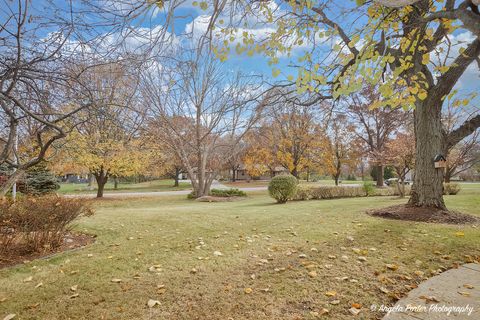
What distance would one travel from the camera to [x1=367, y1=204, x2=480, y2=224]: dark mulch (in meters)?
6.82

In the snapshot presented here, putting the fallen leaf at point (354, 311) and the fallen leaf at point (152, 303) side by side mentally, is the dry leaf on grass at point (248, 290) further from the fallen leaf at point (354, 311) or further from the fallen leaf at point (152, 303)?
the fallen leaf at point (354, 311)

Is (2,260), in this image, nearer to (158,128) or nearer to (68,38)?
(68,38)

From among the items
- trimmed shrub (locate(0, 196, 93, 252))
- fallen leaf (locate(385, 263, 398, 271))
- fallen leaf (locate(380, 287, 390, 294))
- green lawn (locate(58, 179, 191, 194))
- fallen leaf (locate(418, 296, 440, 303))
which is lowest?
green lawn (locate(58, 179, 191, 194))

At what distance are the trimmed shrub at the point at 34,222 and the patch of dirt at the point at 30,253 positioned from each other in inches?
2.1

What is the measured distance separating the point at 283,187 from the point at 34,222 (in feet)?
34.7

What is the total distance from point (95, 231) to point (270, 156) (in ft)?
74.7

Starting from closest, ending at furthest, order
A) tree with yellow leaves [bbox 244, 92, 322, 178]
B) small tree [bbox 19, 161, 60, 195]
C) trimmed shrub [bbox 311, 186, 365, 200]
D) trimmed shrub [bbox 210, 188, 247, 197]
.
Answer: trimmed shrub [bbox 311, 186, 365, 200] < small tree [bbox 19, 161, 60, 195] < trimmed shrub [bbox 210, 188, 247, 197] < tree with yellow leaves [bbox 244, 92, 322, 178]

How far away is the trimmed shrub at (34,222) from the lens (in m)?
4.29

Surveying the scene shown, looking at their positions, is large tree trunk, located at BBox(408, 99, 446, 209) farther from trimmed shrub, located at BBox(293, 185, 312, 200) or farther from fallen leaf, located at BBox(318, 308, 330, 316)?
trimmed shrub, located at BBox(293, 185, 312, 200)

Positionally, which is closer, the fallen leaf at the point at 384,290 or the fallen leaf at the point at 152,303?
the fallen leaf at the point at 152,303

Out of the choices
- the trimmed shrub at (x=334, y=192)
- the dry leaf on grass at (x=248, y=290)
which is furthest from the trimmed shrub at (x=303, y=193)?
the dry leaf on grass at (x=248, y=290)

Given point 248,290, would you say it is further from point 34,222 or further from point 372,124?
point 372,124

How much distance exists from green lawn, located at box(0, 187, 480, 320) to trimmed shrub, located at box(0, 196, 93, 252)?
1.62ft

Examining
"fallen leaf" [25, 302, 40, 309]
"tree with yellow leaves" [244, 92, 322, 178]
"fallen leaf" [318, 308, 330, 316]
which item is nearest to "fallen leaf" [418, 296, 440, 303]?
"fallen leaf" [318, 308, 330, 316]
